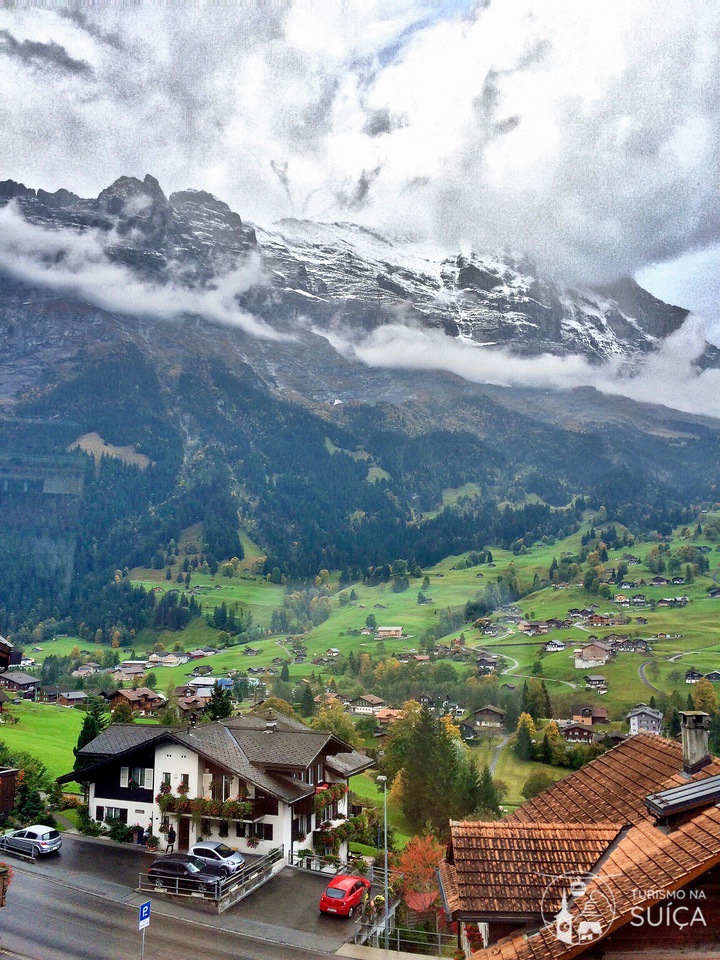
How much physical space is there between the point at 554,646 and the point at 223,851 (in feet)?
277

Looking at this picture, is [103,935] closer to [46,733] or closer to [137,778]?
[137,778]

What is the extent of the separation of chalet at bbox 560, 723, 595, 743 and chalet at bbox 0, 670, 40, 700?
50.6 meters

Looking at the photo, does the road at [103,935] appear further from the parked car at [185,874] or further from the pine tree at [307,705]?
the pine tree at [307,705]

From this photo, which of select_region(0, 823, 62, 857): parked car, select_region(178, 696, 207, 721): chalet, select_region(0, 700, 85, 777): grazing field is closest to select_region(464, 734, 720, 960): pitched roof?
select_region(0, 823, 62, 857): parked car

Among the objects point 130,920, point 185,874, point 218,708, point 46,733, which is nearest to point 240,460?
point 46,733

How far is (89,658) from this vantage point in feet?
359

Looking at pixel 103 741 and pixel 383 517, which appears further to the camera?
pixel 383 517

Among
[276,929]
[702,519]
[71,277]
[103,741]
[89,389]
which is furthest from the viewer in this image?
[71,277]

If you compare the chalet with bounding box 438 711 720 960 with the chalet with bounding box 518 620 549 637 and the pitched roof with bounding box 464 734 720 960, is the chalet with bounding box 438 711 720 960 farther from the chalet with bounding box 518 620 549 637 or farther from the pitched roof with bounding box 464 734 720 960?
the chalet with bounding box 518 620 549 637

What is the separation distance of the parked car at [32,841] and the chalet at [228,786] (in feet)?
10.2

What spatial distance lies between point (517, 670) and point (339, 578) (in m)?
50.6

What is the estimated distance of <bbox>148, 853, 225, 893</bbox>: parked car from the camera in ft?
59.4

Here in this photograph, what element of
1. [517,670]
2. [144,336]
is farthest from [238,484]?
[517,670]

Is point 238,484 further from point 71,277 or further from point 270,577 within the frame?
point 71,277
